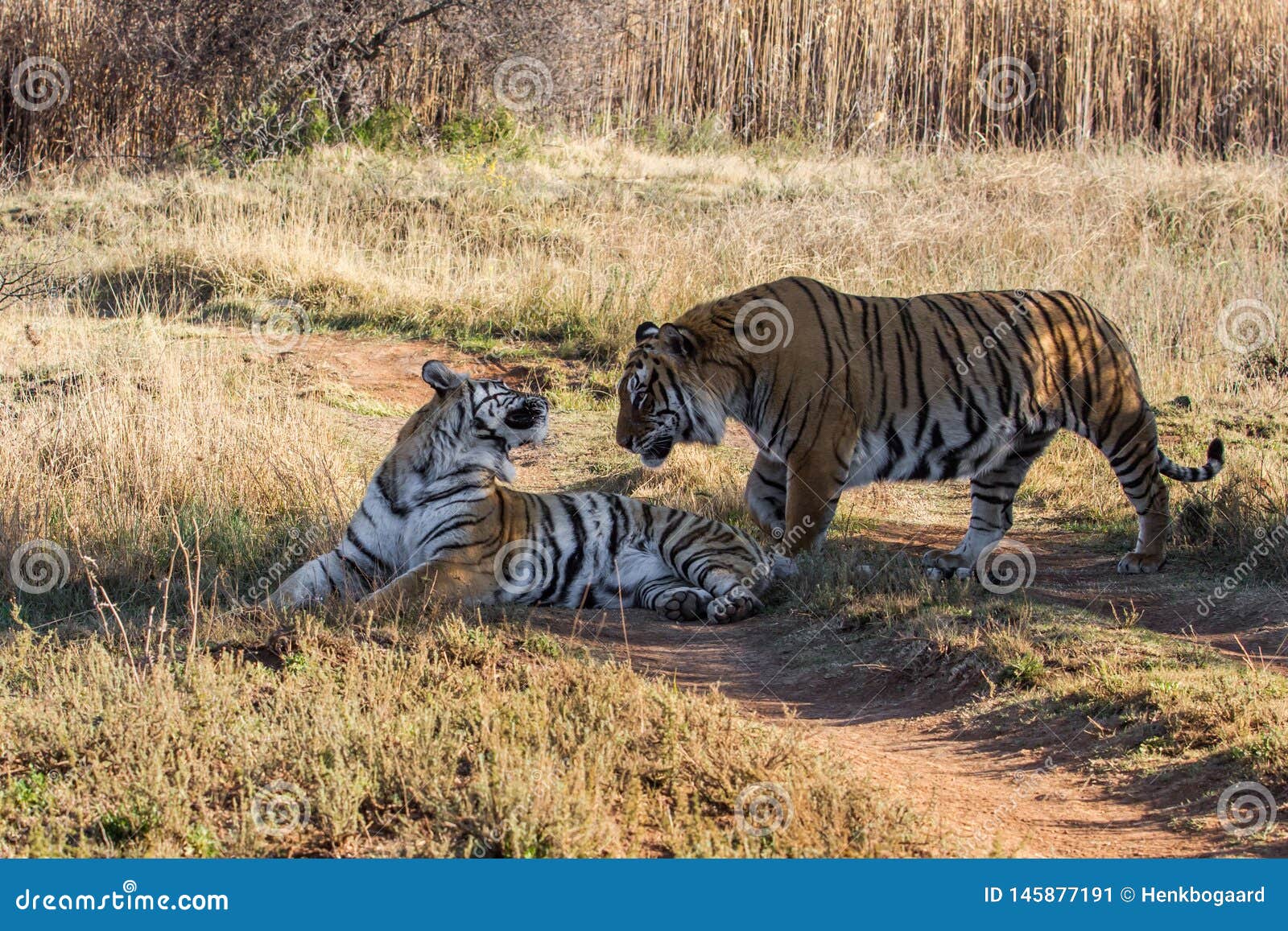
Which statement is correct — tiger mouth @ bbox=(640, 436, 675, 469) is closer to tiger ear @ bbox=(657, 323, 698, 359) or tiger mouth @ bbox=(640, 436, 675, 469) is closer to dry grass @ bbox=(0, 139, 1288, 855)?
tiger ear @ bbox=(657, 323, 698, 359)

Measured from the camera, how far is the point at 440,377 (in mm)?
6637

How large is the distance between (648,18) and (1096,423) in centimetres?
1152

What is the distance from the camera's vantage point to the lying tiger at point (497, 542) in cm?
640

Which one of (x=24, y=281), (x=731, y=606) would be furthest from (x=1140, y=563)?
(x=24, y=281)

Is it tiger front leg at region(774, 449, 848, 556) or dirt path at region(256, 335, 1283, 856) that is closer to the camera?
dirt path at region(256, 335, 1283, 856)

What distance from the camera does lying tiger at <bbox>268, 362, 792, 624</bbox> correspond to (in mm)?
6402

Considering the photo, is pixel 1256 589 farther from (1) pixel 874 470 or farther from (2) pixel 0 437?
(2) pixel 0 437

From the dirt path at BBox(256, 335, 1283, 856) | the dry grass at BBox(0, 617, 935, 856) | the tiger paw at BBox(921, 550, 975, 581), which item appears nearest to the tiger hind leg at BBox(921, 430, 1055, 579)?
the tiger paw at BBox(921, 550, 975, 581)

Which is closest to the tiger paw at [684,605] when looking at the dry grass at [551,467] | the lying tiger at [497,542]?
the lying tiger at [497,542]

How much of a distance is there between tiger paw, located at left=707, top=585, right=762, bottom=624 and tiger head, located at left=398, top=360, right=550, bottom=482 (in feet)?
3.79

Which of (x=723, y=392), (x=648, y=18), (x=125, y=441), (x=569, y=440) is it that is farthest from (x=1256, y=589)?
(x=648, y=18)

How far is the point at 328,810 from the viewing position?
3.97 meters

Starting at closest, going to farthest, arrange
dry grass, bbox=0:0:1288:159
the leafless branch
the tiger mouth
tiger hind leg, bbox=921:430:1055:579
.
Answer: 1. the tiger mouth
2. tiger hind leg, bbox=921:430:1055:579
3. the leafless branch
4. dry grass, bbox=0:0:1288:159

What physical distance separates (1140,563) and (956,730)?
2.75 metres
